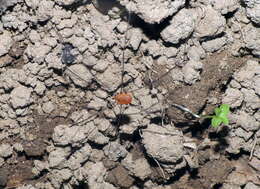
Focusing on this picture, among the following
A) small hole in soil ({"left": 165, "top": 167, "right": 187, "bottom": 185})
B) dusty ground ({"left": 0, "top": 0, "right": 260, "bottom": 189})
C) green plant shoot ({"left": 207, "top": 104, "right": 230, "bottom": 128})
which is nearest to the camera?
dusty ground ({"left": 0, "top": 0, "right": 260, "bottom": 189})

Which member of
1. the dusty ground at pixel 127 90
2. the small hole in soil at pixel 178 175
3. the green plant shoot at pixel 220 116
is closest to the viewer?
the dusty ground at pixel 127 90

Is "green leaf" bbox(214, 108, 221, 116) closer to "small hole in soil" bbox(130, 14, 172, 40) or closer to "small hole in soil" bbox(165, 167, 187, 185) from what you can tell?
"small hole in soil" bbox(165, 167, 187, 185)

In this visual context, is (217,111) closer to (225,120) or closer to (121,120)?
(225,120)

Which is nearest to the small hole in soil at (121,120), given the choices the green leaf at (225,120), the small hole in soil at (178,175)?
the small hole in soil at (178,175)

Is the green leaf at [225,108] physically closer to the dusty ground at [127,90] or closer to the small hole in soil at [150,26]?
the dusty ground at [127,90]

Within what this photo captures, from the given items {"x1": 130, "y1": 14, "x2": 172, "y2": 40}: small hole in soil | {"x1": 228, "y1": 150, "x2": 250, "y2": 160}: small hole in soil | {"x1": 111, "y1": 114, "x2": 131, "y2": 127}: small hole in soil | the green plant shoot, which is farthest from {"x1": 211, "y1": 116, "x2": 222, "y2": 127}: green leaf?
{"x1": 130, "y1": 14, "x2": 172, "y2": 40}: small hole in soil

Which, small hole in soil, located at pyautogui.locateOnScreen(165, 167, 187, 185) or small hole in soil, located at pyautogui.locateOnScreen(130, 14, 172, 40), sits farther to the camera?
small hole in soil, located at pyautogui.locateOnScreen(165, 167, 187, 185)

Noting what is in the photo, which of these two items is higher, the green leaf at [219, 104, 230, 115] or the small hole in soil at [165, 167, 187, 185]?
the green leaf at [219, 104, 230, 115]

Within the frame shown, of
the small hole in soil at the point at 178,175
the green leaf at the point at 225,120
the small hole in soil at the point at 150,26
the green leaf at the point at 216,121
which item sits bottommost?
the small hole in soil at the point at 178,175

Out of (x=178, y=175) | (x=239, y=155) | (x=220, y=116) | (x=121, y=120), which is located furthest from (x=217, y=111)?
(x=121, y=120)
